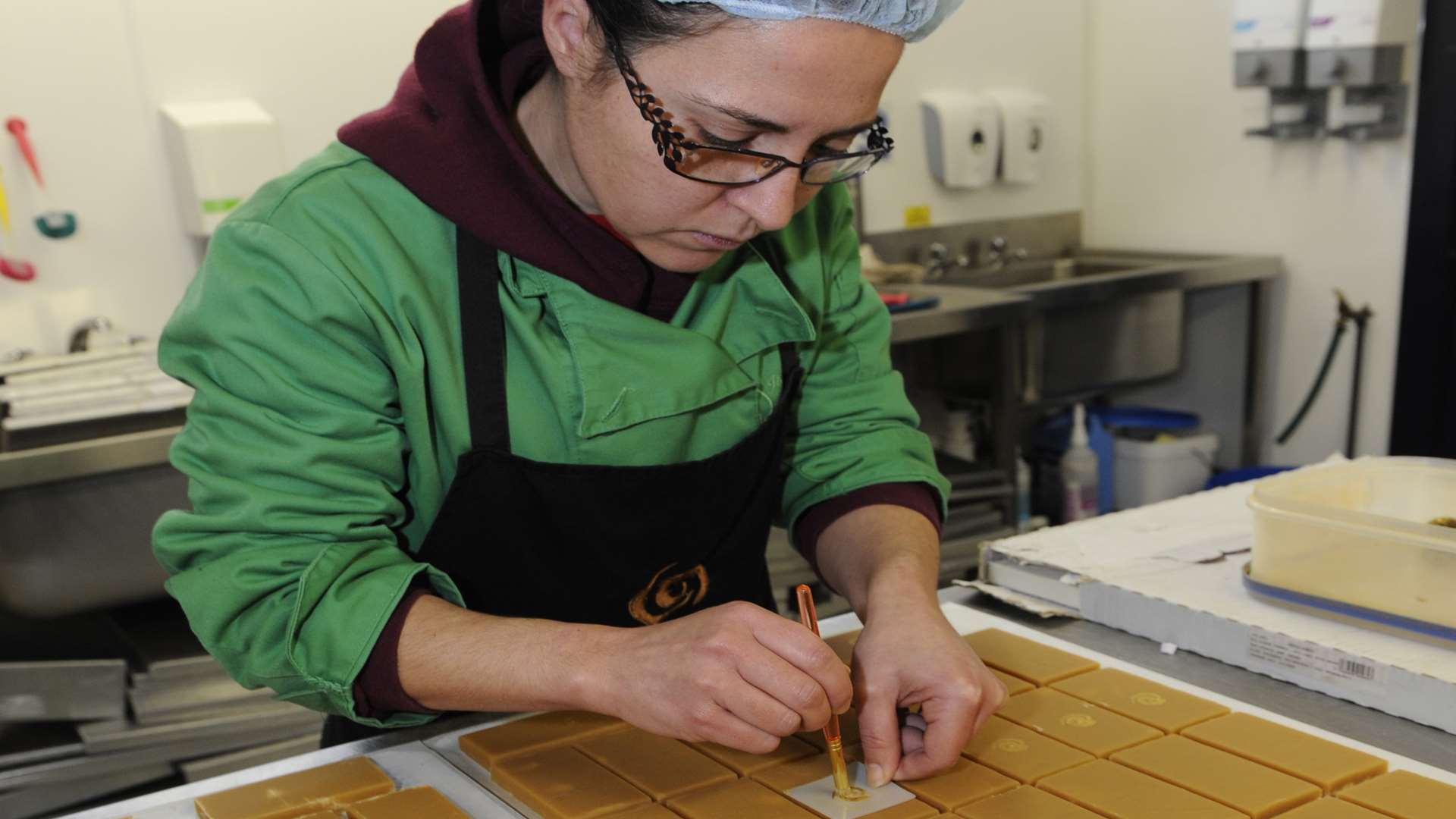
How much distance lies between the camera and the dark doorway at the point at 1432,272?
9.20 ft

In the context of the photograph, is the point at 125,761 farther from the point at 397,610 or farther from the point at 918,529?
the point at 918,529

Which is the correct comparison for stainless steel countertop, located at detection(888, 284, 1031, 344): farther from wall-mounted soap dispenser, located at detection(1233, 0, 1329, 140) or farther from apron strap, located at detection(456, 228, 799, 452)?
apron strap, located at detection(456, 228, 799, 452)

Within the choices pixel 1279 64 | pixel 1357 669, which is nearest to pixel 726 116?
pixel 1357 669

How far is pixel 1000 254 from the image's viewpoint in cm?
360

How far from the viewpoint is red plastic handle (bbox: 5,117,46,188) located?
2.35 metres

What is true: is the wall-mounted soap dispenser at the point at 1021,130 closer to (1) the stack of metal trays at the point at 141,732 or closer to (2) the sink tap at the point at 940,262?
(2) the sink tap at the point at 940,262

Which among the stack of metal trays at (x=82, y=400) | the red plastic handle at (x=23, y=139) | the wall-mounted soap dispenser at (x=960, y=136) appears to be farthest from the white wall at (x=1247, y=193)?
the red plastic handle at (x=23, y=139)

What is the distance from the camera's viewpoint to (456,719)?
1161 millimetres

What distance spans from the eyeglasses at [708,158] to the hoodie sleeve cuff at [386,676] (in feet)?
1.39

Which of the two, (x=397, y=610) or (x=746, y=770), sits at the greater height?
(x=397, y=610)

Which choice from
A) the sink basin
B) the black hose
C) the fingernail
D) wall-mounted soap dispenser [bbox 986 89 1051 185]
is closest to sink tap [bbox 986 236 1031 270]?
the sink basin

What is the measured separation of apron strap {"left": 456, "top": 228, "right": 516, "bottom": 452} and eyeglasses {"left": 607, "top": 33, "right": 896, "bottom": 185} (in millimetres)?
211

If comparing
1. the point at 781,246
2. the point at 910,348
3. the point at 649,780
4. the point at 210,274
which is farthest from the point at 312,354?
the point at 910,348

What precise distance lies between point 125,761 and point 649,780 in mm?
1516
